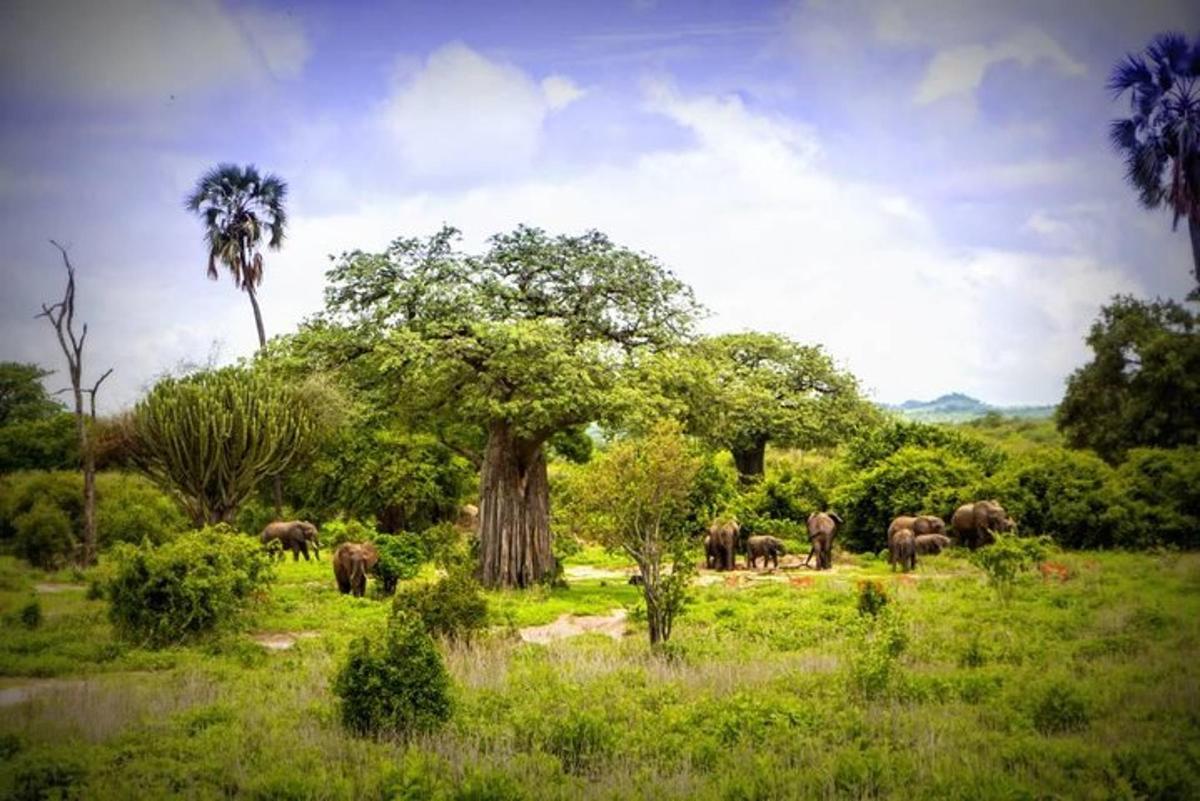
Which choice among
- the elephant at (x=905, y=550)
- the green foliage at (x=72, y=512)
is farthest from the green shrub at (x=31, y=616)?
the elephant at (x=905, y=550)

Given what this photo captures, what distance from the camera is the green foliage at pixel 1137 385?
1239 centimetres

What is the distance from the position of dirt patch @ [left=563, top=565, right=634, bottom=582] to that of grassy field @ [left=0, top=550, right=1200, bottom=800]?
9.34 m

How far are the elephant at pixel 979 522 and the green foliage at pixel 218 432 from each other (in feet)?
62.8

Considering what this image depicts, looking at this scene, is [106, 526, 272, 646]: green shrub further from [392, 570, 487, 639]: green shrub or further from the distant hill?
the distant hill

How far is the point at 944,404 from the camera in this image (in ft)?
117

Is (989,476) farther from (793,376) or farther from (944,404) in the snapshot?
(793,376)

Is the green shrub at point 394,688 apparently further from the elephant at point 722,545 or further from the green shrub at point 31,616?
the elephant at point 722,545

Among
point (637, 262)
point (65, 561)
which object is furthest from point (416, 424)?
point (65, 561)

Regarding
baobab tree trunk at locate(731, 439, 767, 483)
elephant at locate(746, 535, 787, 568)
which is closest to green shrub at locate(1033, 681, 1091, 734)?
elephant at locate(746, 535, 787, 568)

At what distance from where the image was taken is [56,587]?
20891 millimetres

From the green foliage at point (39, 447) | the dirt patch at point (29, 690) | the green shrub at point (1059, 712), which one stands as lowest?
the green shrub at point (1059, 712)

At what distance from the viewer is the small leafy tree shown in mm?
13188

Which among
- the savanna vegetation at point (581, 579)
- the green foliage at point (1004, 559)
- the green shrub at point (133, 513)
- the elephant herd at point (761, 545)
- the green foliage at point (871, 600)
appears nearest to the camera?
the savanna vegetation at point (581, 579)

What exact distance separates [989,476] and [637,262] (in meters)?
15.8
